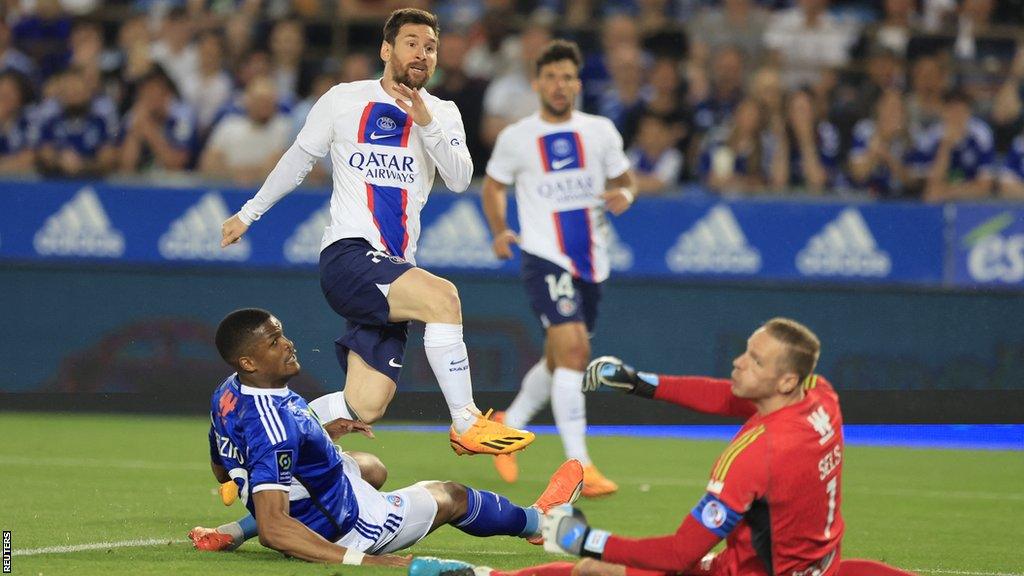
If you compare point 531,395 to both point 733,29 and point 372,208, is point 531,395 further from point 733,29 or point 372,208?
point 733,29

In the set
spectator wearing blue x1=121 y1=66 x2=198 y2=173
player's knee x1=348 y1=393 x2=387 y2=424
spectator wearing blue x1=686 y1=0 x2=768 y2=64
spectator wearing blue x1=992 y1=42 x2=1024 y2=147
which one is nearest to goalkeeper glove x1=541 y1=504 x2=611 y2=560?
player's knee x1=348 y1=393 x2=387 y2=424

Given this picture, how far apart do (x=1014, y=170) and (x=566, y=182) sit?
553 centimetres

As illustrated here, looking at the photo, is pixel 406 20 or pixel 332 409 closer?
pixel 406 20

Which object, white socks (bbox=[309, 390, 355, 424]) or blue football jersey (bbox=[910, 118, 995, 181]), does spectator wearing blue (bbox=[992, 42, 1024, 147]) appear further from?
white socks (bbox=[309, 390, 355, 424])

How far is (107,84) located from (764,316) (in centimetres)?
694

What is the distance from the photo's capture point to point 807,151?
13.8 m

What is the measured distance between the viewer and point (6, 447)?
1075 cm

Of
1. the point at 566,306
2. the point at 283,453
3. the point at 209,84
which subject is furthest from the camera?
the point at 209,84

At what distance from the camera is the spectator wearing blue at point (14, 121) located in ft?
47.7

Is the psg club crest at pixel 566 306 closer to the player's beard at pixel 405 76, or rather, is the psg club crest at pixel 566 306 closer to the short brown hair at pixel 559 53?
the short brown hair at pixel 559 53

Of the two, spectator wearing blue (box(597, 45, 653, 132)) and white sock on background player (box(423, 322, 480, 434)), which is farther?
spectator wearing blue (box(597, 45, 653, 132))

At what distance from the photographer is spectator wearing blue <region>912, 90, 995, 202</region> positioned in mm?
13617

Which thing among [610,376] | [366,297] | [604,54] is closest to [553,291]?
[366,297]

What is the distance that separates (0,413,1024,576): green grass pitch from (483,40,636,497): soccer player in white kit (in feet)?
2.75
